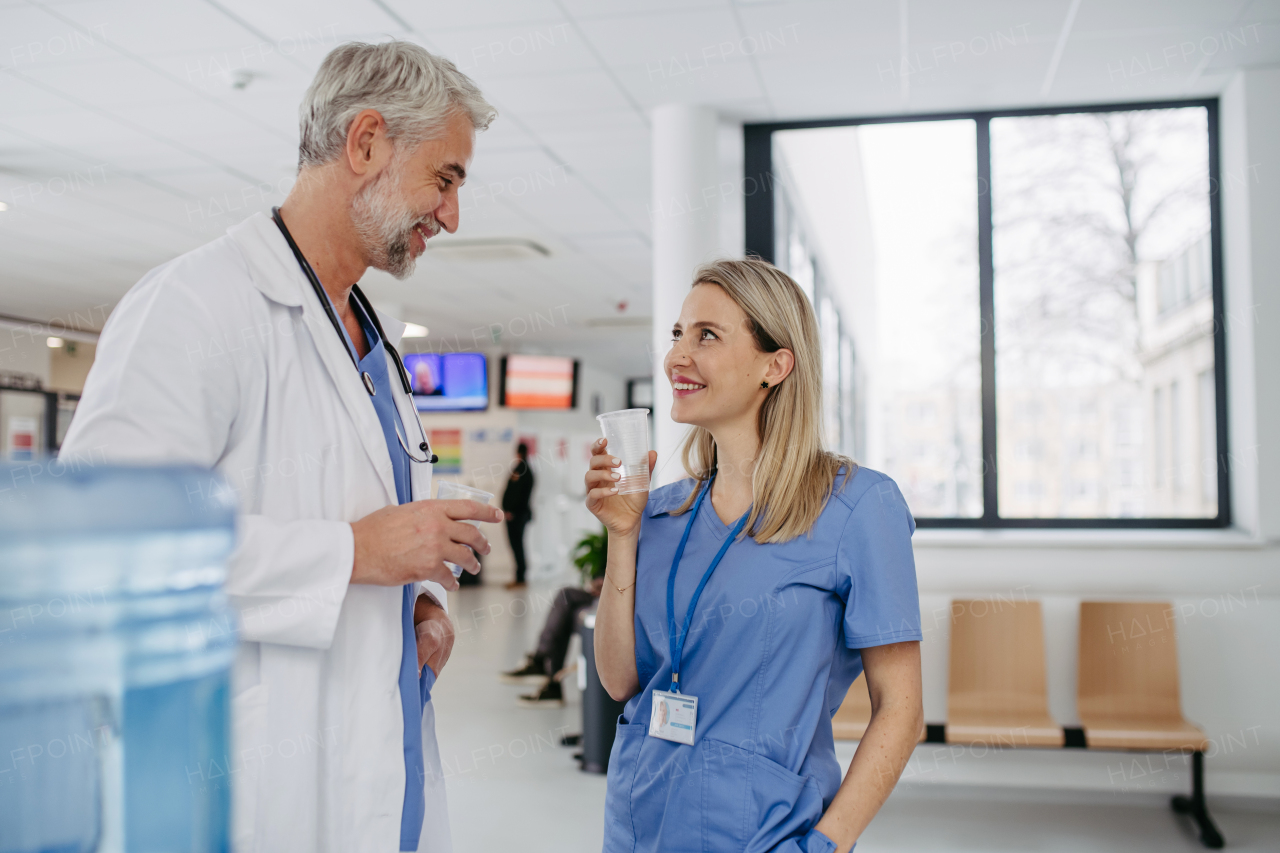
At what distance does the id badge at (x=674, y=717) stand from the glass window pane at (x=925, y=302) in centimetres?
355

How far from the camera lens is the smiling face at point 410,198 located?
1.36 metres

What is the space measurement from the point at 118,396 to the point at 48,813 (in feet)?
2.35

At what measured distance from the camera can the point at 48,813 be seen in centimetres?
38

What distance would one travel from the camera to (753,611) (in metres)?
1.45

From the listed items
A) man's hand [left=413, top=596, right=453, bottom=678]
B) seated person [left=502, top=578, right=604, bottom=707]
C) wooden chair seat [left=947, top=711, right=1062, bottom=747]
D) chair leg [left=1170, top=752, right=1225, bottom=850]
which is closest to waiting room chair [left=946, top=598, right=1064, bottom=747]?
wooden chair seat [left=947, top=711, right=1062, bottom=747]

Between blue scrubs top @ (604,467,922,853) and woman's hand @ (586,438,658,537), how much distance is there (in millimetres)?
155

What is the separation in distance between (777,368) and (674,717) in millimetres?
650

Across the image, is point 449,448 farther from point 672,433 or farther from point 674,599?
point 674,599

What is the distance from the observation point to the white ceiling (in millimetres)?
3531

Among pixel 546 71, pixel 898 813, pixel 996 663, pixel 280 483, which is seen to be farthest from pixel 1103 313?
pixel 280 483

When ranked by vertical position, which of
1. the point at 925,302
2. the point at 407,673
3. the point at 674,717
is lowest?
the point at 674,717

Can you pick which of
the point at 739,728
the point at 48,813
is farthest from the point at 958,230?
the point at 48,813

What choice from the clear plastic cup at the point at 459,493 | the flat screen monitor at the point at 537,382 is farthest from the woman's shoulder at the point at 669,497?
the flat screen monitor at the point at 537,382

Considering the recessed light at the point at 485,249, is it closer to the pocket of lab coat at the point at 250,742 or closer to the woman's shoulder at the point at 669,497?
the woman's shoulder at the point at 669,497
